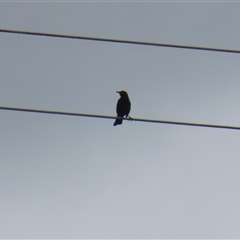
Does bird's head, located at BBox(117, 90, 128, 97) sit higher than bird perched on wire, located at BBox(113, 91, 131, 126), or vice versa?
bird's head, located at BBox(117, 90, 128, 97)

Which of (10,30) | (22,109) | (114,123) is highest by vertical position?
(114,123)

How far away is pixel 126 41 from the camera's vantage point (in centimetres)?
999

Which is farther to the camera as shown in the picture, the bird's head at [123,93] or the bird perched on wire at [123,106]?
the bird's head at [123,93]

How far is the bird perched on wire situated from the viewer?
16312 mm

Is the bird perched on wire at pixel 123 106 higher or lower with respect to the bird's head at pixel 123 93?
lower

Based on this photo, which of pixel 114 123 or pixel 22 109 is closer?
pixel 22 109

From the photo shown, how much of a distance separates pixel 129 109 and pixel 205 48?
6.49 meters

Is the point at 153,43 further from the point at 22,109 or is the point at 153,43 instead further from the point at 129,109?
the point at 129,109

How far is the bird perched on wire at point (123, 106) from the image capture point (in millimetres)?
16312

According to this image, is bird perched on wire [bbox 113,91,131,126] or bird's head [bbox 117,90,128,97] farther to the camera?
bird's head [bbox 117,90,128,97]

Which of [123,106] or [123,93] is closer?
[123,106]

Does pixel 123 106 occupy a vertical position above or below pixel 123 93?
below

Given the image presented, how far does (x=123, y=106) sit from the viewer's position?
647 inches

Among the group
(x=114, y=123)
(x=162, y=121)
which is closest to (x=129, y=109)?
(x=114, y=123)
